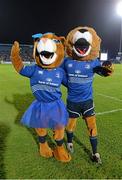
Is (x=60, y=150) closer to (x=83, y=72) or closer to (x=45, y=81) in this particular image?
(x=45, y=81)

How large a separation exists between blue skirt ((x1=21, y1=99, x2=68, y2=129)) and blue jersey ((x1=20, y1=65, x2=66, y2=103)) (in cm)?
11

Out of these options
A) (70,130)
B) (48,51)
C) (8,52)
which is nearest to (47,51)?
(48,51)

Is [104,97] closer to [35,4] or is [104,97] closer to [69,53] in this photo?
[69,53]

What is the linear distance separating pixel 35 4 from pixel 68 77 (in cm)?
3839

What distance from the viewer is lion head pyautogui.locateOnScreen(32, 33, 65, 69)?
4.74 meters

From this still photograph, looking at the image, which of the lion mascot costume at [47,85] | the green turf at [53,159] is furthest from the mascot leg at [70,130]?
the lion mascot costume at [47,85]

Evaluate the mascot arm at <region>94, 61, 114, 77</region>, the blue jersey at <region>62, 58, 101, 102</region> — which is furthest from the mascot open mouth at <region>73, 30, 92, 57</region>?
the mascot arm at <region>94, 61, 114, 77</region>

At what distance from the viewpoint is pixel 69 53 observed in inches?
197

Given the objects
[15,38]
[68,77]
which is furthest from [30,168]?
[15,38]

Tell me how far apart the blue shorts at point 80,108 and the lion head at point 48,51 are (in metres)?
0.68

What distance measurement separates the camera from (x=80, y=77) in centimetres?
482

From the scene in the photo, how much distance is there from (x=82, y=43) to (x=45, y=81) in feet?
2.69

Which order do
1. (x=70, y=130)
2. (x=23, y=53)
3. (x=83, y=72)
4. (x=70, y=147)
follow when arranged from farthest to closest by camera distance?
(x=23, y=53) < (x=70, y=147) < (x=70, y=130) < (x=83, y=72)

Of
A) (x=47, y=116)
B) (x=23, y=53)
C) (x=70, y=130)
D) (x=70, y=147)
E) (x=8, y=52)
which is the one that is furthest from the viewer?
(x=23, y=53)
